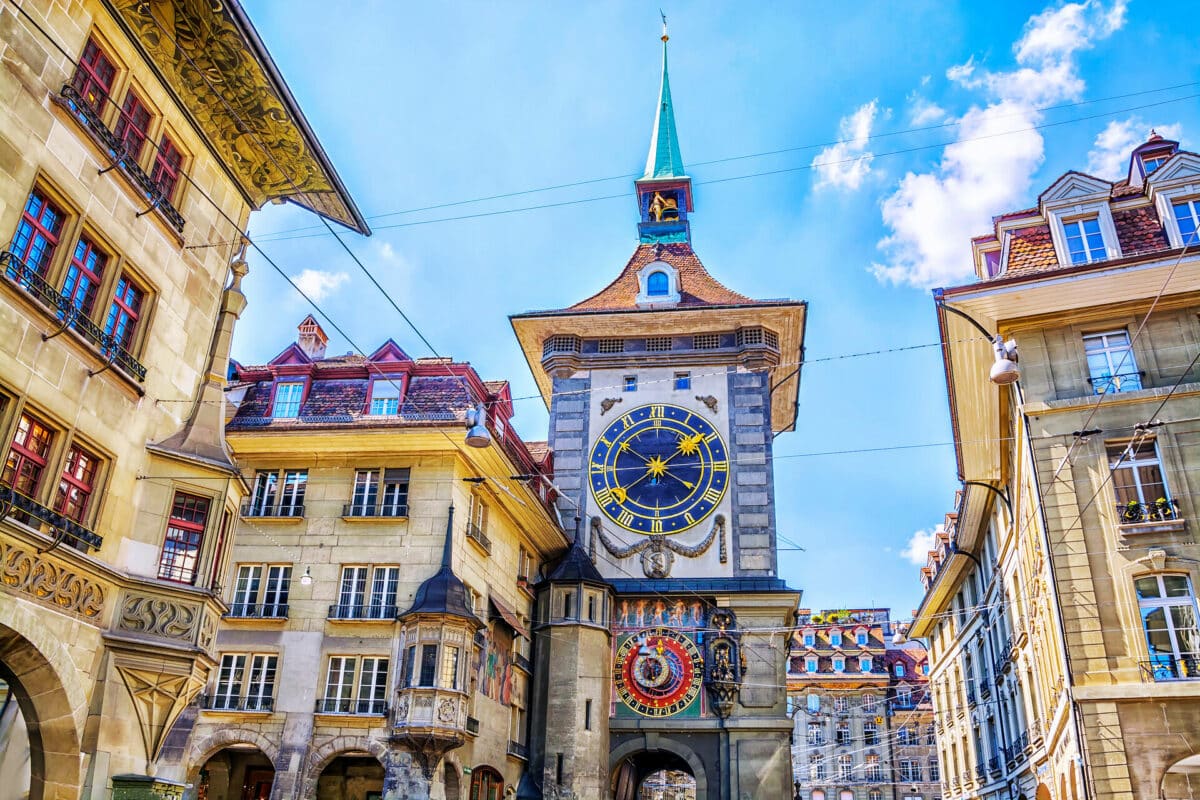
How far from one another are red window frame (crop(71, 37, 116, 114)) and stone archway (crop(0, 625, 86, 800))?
24.8 ft

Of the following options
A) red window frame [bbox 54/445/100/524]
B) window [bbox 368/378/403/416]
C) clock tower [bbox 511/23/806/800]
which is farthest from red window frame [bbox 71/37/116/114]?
clock tower [bbox 511/23/806/800]

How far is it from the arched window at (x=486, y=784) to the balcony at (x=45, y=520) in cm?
1401

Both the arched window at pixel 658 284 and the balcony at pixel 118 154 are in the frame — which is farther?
the arched window at pixel 658 284

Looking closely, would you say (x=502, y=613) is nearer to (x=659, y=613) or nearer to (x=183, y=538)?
(x=659, y=613)

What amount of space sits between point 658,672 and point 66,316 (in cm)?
2380

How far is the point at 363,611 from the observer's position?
954 inches

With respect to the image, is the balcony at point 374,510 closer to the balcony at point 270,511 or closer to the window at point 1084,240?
the balcony at point 270,511

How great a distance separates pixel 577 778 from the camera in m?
28.8

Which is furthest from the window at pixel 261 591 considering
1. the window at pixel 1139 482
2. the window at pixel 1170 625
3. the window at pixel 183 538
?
the window at pixel 1139 482

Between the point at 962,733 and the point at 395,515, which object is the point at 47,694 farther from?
the point at 962,733

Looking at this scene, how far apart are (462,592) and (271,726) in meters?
5.45

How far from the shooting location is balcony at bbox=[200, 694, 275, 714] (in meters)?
23.3

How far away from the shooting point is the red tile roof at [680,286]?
38656 millimetres

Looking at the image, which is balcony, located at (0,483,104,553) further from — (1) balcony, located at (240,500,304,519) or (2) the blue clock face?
(2) the blue clock face
